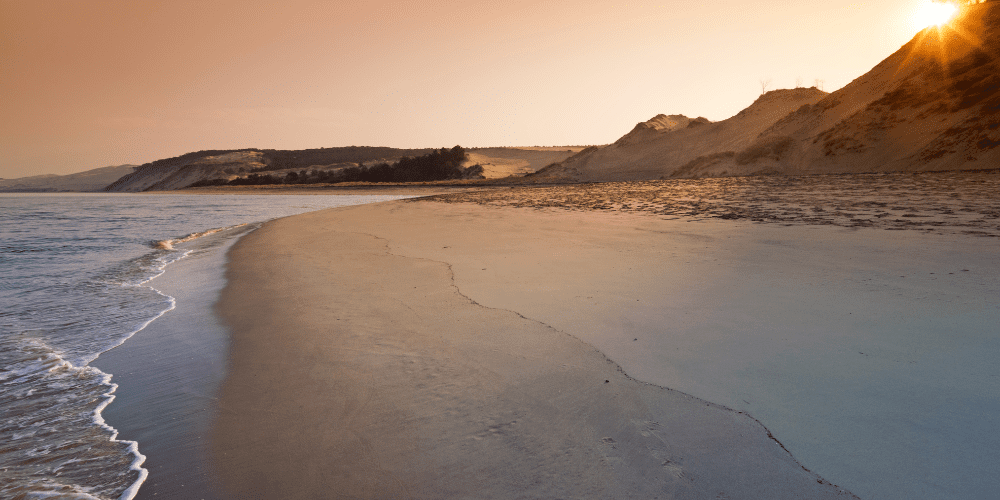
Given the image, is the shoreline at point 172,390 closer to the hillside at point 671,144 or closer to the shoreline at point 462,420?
the shoreline at point 462,420

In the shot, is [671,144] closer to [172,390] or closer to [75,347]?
[75,347]

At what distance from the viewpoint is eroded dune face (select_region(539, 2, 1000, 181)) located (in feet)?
66.6

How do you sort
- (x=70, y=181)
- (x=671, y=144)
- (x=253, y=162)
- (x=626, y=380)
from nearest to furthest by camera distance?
(x=626, y=380)
(x=671, y=144)
(x=253, y=162)
(x=70, y=181)

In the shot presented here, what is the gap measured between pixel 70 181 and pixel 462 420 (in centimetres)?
18360

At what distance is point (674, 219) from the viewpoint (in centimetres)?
999

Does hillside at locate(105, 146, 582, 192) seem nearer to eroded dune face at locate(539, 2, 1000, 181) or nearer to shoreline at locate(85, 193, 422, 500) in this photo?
eroded dune face at locate(539, 2, 1000, 181)

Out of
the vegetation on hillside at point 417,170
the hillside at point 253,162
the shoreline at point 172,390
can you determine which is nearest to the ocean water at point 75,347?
the shoreline at point 172,390

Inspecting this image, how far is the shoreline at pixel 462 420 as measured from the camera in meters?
1.99

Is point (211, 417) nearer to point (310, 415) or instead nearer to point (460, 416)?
point (310, 415)

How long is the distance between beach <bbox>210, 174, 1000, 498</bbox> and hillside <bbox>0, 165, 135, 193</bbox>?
145 metres

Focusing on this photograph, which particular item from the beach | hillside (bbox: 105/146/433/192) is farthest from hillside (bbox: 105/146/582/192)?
the beach

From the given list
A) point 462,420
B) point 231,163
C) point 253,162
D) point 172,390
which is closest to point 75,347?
Answer: point 172,390

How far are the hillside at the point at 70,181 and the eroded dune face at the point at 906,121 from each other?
139090 millimetres

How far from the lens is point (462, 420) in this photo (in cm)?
252
